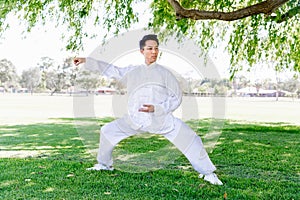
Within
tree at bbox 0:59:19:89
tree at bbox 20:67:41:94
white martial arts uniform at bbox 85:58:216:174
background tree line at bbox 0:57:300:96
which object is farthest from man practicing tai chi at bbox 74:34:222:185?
tree at bbox 0:59:19:89

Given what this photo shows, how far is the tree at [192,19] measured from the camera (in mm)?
6277

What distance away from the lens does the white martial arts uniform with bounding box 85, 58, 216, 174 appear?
156 inches

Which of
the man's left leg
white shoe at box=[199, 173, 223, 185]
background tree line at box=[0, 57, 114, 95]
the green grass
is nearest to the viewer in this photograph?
the green grass

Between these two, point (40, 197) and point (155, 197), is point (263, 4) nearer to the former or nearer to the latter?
point (155, 197)

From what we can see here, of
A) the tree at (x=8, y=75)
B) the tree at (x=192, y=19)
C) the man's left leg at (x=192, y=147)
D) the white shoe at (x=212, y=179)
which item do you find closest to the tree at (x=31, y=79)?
the tree at (x=8, y=75)

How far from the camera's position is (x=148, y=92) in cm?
407

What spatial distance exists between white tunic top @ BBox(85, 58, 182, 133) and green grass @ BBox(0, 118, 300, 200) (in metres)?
0.64

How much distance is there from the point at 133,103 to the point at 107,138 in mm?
525

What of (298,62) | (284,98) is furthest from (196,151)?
(284,98)

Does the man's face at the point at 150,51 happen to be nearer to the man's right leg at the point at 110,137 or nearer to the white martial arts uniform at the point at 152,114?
the white martial arts uniform at the point at 152,114

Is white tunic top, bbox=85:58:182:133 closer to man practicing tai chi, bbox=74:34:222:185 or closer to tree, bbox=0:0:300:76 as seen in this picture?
man practicing tai chi, bbox=74:34:222:185

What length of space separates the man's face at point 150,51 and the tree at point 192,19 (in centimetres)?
124

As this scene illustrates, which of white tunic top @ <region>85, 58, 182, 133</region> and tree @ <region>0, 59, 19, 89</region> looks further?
tree @ <region>0, 59, 19, 89</region>

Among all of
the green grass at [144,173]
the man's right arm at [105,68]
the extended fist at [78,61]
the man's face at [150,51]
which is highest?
the man's face at [150,51]
